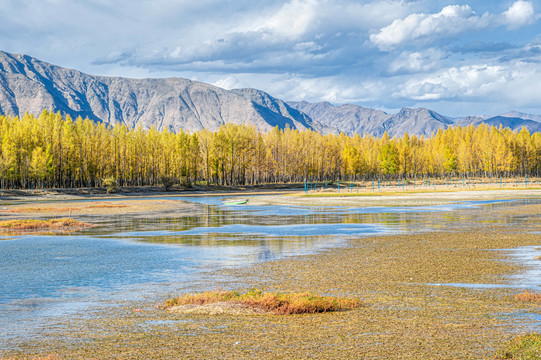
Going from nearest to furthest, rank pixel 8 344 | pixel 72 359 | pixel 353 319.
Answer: pixel 72 359
pixel 8 344
pixel 353 319

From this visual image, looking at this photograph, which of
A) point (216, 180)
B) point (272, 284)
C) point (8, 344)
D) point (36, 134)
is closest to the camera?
point (8, 344)

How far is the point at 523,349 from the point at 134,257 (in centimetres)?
2133

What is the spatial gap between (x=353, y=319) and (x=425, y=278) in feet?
22.4

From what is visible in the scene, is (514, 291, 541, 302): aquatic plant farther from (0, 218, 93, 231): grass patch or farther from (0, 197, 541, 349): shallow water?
(0, 218, 93, 231): grass patch

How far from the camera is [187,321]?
14.0 meters

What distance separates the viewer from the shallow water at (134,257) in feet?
56.0

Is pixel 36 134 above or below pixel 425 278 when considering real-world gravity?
above

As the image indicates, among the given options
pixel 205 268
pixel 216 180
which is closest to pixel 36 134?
pixel 216 180

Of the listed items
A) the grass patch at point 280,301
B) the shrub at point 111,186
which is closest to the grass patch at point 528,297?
the grass patch at point 280,301

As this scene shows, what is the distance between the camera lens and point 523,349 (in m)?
10.2

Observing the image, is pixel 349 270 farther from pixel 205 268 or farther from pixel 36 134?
pixel 36 134

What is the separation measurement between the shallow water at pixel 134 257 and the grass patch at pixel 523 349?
299 inches

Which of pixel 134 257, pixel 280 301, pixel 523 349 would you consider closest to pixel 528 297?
pixel 523 349

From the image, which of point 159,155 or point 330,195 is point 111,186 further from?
point 330,195
